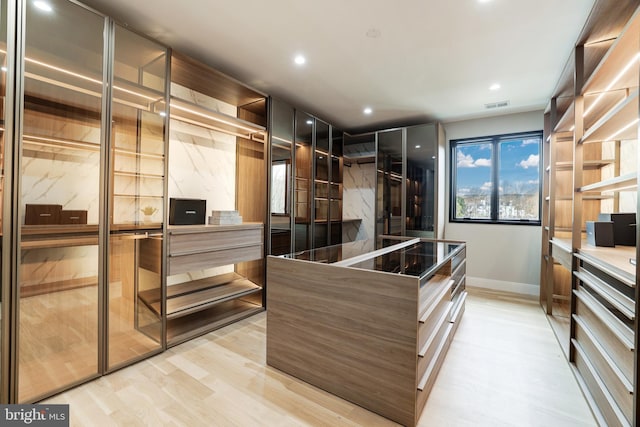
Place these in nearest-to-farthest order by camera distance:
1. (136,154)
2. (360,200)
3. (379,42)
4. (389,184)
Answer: (136,154), (379,42), (389,184), (360,200)

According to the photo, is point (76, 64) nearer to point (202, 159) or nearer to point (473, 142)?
point (202, 159)

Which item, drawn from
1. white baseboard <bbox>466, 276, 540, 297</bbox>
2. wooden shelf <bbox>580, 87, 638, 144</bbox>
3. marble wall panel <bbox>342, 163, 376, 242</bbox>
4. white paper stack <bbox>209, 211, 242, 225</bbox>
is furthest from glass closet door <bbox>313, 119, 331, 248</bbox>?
wooden shelf <bbox>580, 87, 638, 144</bbox>

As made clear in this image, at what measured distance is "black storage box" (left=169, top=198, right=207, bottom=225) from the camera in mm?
2820

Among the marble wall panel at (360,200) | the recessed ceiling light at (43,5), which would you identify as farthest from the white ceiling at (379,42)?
the marble wall panel at (360,200)

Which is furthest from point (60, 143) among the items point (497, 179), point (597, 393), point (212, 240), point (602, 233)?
point (497, 179)

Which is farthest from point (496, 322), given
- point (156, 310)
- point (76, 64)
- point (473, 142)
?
point (76, 64)

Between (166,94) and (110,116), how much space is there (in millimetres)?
535

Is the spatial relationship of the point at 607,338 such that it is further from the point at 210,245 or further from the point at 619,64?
the point at 210,245

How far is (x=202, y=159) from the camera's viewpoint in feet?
11.4

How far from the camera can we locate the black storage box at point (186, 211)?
9.25 feet

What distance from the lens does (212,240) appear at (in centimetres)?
294

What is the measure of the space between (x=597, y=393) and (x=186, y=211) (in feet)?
11.4

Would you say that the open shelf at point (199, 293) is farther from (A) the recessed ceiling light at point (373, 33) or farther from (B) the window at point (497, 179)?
(B) the window at point (497, 179)

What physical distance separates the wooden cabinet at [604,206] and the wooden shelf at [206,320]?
302 centimetres
